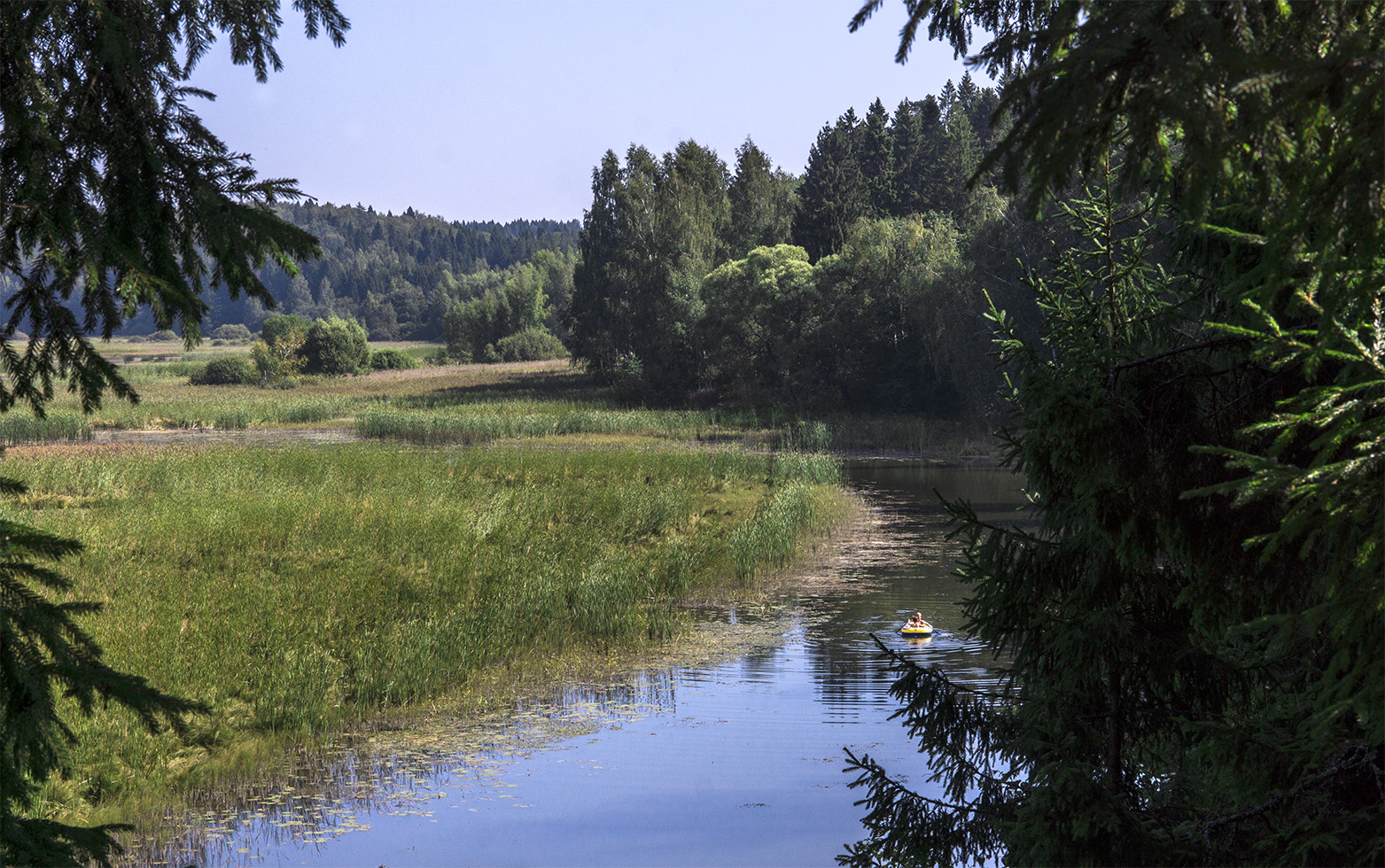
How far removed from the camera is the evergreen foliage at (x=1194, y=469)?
88.8 inches

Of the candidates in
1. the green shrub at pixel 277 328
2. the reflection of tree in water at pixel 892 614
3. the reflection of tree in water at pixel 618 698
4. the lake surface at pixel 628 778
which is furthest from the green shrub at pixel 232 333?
the lake surface at pixel 628 778

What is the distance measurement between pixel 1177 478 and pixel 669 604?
9.88 meters

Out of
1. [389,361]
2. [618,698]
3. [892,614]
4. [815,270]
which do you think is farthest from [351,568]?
[389,361]

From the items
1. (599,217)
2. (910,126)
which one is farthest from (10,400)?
(910,126)

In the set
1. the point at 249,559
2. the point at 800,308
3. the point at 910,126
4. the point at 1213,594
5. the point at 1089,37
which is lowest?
the point at 249,559

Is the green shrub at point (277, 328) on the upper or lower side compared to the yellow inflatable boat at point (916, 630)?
upper

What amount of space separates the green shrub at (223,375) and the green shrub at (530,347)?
24.7 meters

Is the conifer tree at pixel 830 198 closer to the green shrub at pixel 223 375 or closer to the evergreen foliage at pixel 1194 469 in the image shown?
the green shrub at pixel 223 375

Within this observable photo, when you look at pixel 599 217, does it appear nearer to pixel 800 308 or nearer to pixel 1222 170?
pixel 800 308

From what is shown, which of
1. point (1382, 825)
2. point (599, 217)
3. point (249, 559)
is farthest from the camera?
point (599, 217)

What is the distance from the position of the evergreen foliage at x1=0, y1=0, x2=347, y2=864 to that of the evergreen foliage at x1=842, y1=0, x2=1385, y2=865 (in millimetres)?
2278

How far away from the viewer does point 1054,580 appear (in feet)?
15.8

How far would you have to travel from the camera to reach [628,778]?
7895 mm

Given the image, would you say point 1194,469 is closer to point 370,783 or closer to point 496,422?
point 370,783
